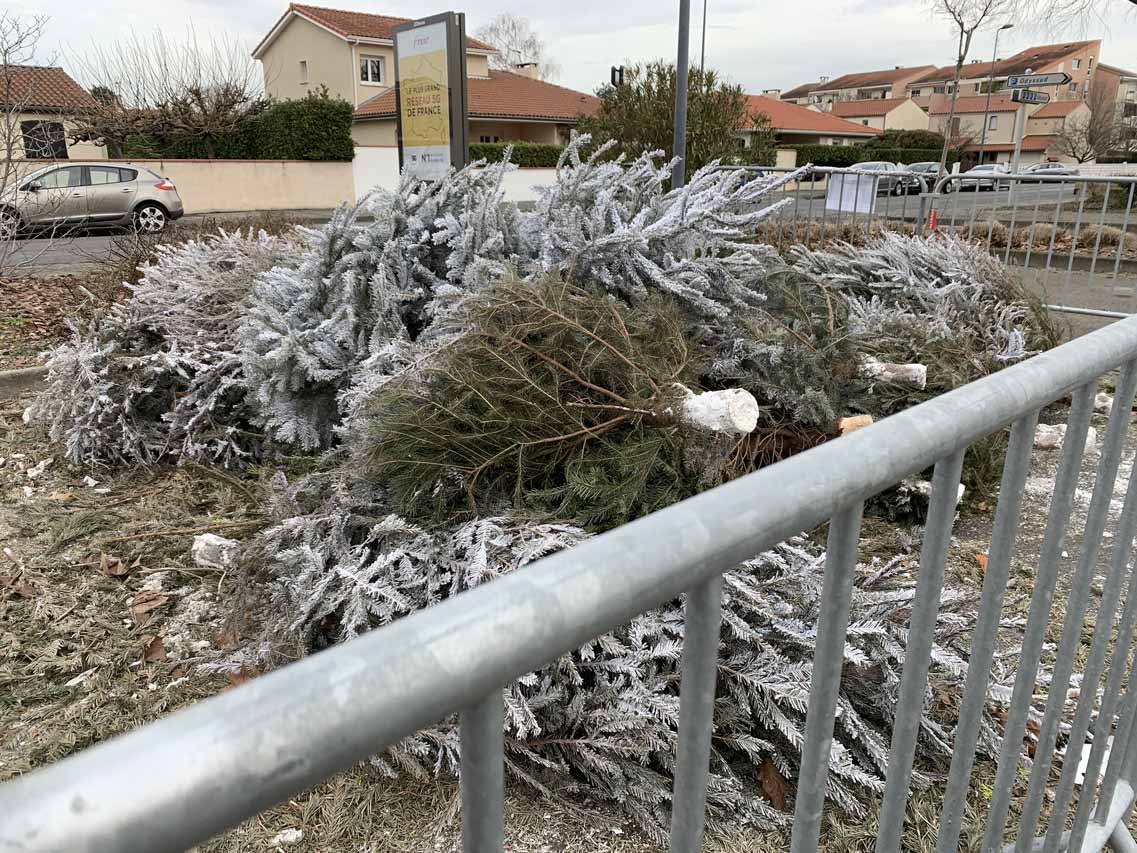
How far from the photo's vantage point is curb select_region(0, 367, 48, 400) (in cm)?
588

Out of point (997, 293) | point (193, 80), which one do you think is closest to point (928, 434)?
point (997, 293)

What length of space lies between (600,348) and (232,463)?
7.67 ft

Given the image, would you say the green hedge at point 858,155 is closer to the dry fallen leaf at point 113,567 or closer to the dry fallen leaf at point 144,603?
the dry fallen leaf at point 113,567

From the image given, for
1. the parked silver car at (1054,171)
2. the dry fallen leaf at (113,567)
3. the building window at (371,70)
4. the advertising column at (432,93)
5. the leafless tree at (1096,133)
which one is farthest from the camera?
the building window at (371,70)

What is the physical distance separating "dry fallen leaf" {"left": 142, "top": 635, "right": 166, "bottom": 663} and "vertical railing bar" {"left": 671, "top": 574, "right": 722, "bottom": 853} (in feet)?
8.71

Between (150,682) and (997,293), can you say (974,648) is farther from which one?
(997,293)

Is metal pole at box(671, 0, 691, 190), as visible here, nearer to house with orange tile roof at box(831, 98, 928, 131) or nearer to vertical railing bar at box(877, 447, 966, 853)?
vertical railing bar at box(877, 447, 966, 853)

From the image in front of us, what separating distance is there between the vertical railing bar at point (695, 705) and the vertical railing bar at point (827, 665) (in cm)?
17

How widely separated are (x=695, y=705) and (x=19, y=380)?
653cm

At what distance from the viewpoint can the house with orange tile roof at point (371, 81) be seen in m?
38.5

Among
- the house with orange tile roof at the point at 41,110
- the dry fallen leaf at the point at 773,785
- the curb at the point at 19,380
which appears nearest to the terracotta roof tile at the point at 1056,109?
the house with orange tile roof at the point at 41,110

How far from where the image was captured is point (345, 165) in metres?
27.4

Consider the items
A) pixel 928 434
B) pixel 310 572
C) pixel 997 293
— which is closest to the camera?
pixel 928 434

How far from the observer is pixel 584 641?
1.93ft
